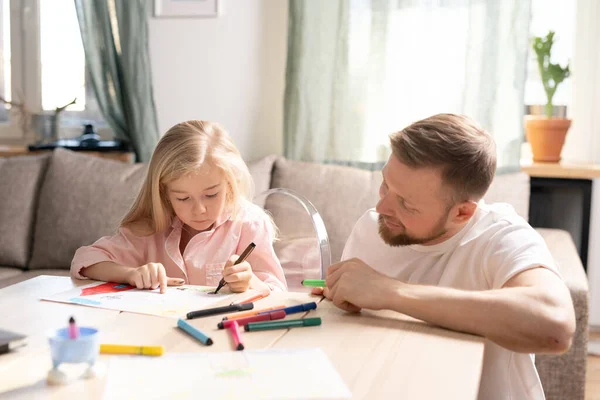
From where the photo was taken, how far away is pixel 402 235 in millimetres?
1507

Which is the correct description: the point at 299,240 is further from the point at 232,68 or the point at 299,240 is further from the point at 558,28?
the point at 558,28

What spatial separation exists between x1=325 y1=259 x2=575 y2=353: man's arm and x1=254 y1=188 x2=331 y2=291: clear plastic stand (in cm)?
67

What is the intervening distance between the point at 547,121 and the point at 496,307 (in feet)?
6.83

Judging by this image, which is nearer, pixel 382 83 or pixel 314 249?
pixel 314 249

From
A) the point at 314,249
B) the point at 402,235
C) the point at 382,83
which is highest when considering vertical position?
the point at 382,83

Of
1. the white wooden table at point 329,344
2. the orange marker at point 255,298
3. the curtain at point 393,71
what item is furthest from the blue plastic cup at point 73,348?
the curtain at point 393,71

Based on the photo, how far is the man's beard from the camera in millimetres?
1499

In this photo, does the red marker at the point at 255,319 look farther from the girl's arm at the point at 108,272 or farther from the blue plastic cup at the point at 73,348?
the girl's arm at the point at 108,272

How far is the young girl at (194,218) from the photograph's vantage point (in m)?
1.81

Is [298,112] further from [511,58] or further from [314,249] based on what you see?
[314,249]

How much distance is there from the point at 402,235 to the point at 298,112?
1.93m

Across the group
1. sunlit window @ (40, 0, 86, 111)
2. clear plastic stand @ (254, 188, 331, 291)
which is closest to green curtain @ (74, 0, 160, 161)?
sunlit window @ (40, 0, 86, 111)

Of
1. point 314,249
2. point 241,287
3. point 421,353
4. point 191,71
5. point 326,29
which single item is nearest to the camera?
point 421,353

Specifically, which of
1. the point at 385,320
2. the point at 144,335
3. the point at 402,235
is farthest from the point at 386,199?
the point at 144,335
